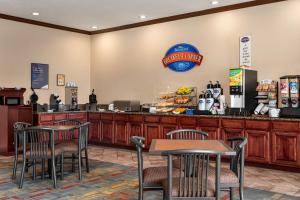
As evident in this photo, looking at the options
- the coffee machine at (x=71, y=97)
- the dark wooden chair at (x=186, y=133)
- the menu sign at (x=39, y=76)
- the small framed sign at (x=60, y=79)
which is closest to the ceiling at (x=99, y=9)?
the menu sign at (x=39, y=76)

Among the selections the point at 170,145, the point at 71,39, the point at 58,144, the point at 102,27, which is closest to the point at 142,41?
the point at 102,27

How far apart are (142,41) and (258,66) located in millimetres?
3183

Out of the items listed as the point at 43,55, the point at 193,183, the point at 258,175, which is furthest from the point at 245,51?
the point at 43,55

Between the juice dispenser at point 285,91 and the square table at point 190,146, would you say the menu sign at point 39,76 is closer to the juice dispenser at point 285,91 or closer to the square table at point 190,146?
the juice dispenser at point 285,91

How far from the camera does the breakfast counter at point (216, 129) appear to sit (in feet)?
18.3

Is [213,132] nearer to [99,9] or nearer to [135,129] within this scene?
[135,129]

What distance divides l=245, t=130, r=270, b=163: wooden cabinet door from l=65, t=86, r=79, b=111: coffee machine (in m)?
4.97

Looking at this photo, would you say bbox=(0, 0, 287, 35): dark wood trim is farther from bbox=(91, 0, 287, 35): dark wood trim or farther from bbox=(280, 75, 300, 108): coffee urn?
bbox=(280, 75, 300, 108): coffee urn

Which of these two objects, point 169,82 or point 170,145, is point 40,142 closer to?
point 170,145

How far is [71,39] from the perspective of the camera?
30.6ft

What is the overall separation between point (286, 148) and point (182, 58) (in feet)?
10.5

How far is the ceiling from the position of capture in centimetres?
685

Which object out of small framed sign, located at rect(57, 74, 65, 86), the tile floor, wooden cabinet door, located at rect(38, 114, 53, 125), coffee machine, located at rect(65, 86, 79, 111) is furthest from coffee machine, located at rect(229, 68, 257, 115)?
small framed sign, located at rect(57, 74, 65, 86)

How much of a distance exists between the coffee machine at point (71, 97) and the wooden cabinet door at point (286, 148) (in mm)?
5424
